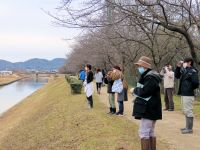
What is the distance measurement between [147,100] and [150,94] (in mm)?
129

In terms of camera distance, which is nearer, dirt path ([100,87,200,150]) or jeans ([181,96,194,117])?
dirt path ([100,87,200,150])

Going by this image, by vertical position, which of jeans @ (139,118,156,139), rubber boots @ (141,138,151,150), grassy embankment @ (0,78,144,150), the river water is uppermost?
jeans @ (139,118,156,139)

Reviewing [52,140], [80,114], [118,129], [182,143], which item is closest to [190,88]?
[182,143]

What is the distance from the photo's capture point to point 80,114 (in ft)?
59.2

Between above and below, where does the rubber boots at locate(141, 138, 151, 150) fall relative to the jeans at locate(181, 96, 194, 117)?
below

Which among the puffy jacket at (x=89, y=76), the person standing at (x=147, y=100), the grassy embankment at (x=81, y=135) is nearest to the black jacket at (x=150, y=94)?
the person standing at (x=147, y=100)

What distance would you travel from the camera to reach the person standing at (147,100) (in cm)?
843

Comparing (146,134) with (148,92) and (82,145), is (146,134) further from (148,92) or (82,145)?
(82,145)

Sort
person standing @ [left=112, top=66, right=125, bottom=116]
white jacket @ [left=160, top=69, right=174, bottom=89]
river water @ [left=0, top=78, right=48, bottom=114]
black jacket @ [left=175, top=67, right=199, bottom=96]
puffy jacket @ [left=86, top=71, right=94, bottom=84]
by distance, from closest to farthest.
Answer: black jacket @ [left=175, top=67, right=199, bottom=96] → person standing @ [left=112, top=66, right=125, bottom=116] → puffy jacket @ [left=86, top=71, right=94, bottom=84] → white jacket @ [left=160, top=69, right=174, bottom=89] → river water @ [left=0, top=78, right=48, bottom=114]

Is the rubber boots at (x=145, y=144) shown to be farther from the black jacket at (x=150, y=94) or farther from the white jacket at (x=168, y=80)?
the white jacket at (x=168, y=80)

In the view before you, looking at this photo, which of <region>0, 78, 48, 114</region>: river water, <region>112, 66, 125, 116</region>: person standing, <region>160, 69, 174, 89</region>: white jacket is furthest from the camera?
<region>0, 78, 48, 114</region>: river water

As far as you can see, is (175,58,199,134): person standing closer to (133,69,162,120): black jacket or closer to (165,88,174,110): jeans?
(133,69,162,120): black jacket

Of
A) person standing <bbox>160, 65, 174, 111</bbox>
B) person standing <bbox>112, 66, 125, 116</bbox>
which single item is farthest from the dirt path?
person standing <bbox>160, 65, 174, 111</bbox>

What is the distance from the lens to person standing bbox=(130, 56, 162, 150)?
843 cm
